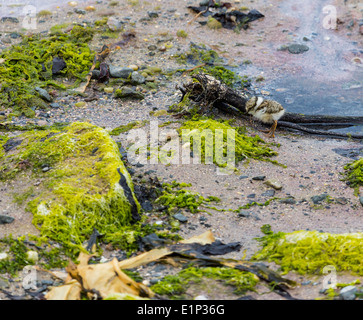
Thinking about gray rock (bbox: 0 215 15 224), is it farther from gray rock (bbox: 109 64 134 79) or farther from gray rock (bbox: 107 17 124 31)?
gray rock (bbox: 107 17 124 31)

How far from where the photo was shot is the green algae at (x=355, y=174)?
549cm

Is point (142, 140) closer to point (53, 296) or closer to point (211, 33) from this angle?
point (53, 296)

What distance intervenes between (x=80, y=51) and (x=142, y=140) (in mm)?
3407

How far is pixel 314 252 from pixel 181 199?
1623 mm

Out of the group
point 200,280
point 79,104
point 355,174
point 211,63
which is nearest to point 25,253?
point 200,280

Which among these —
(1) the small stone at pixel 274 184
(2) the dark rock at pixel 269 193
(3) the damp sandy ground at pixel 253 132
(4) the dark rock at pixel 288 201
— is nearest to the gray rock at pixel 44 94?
(3) the damp sandy ground at pixel 253 132

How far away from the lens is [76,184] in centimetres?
455

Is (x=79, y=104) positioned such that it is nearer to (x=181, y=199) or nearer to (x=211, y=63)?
(x=211, y=63)

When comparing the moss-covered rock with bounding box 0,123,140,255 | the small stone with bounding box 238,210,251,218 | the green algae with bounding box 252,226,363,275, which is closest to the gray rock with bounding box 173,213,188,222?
the moss-covered rock with bounding box 0,123,140,255

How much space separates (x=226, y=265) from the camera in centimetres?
374

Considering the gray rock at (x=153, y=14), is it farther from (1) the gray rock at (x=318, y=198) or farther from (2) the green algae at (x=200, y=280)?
(2) the green algae at (x=200, y=280)

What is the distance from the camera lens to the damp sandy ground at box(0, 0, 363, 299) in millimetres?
4570

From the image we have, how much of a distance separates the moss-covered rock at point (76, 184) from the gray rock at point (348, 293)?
181cm
